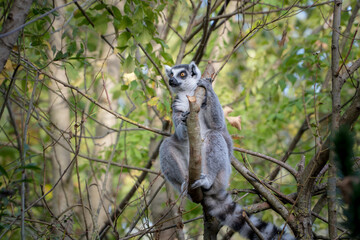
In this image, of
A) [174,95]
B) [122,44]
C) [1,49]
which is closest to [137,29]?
[122,44]

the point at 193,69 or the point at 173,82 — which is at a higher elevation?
the point at 193,69

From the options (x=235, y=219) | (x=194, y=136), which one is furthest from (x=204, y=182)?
(x=194, y=136)

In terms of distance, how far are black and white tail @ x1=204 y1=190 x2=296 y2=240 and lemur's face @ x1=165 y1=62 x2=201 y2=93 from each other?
2220 mm

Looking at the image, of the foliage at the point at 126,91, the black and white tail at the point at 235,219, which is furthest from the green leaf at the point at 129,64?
the black and white tail at the point at 235,219

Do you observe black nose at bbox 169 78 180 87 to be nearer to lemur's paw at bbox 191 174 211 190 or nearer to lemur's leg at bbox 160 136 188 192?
lemur's leg at bbox 160 136 188 192

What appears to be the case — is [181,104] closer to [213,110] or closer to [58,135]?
[213,110]

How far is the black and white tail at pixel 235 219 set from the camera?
4359 mm

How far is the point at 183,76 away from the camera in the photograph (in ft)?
20.0

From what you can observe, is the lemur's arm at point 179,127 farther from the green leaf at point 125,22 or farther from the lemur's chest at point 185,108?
the green leaf at point 125,22

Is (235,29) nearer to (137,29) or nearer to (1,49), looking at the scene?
(137,29)

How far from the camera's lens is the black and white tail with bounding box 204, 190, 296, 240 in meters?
4.36

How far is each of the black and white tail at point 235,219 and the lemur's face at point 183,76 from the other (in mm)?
2220

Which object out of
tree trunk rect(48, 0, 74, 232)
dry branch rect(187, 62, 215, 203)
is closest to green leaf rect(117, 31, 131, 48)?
dry branch rect(187, 62, 215, 203)

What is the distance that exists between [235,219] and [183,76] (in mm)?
2721
